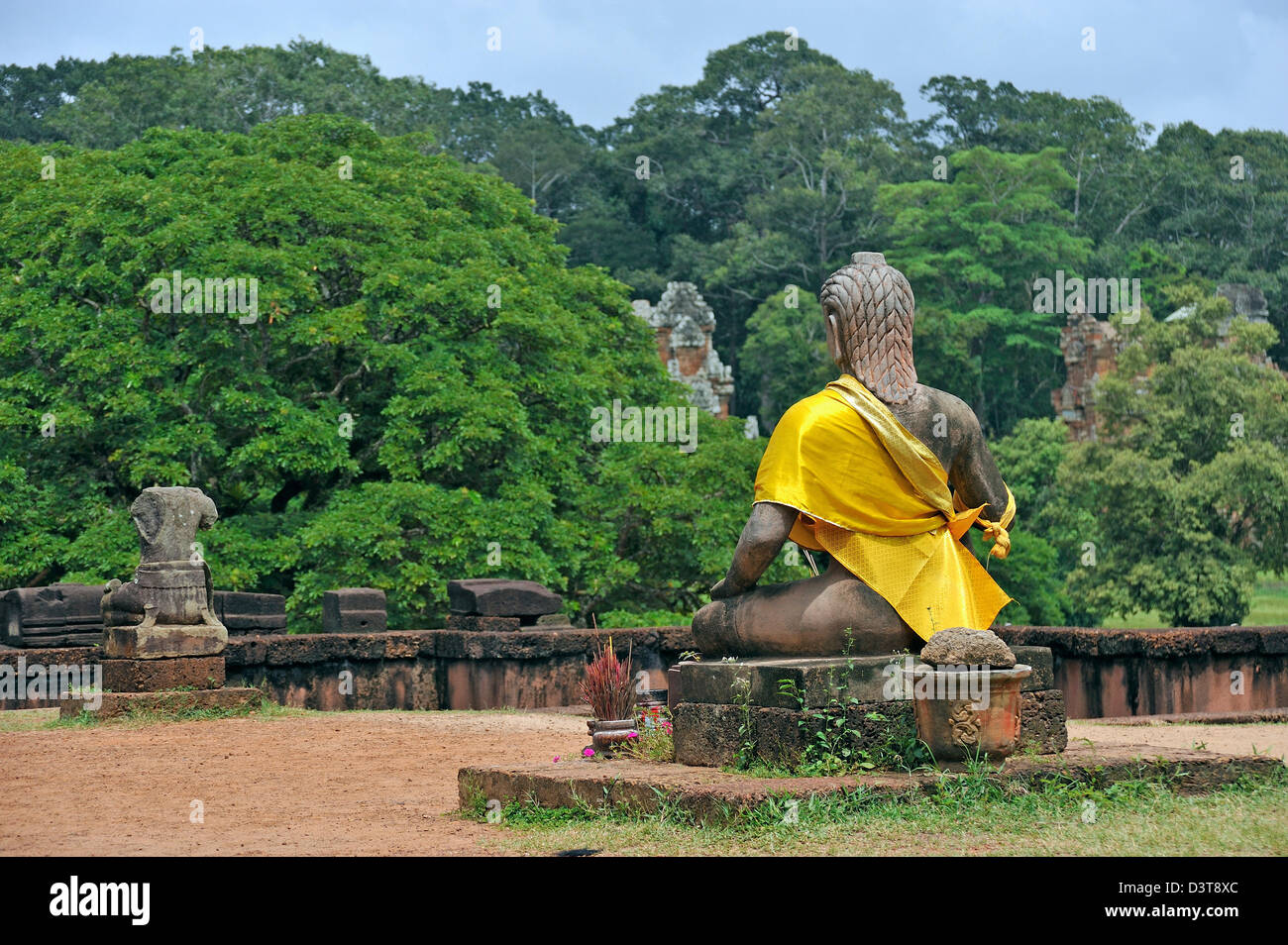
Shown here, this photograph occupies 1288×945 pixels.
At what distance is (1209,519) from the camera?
1026 inches

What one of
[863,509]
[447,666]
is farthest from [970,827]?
[447,666]

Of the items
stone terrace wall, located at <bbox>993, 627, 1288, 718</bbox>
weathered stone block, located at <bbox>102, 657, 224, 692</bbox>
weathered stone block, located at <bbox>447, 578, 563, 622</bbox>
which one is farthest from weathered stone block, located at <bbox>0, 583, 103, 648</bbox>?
stone terrace wall, located at <bbox>993, 627, 1288, 718</bbox>

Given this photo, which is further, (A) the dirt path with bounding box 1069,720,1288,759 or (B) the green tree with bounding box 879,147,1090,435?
(B) the green tree with bounding box 879,147,1090,435

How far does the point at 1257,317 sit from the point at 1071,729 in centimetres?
3219

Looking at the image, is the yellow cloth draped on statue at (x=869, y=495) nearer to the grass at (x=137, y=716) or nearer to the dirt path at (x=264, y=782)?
the dirt path at (x=264, y=782)

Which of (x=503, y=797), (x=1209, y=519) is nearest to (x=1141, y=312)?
(x=1209, y=519)

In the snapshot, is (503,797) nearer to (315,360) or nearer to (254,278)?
(254,278)

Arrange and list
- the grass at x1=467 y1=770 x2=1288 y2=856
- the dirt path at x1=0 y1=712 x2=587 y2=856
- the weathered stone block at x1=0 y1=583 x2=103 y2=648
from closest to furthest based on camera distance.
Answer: the grass at x1=467 y1=770 x2=1288 y2=856
the dirt path at x1=0 y1=712 x2=587 y2=856
the weathered stone block at x1=0 y1=583 x2=103 y2=648

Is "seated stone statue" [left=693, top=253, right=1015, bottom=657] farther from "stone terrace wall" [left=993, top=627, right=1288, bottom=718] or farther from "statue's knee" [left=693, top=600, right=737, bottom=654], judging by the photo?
"stone terrace wall" [left=993, top=627, right=1288, bottom=718]

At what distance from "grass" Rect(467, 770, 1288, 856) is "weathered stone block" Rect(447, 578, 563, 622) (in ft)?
27.9

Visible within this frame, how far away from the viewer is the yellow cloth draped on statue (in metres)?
6.92

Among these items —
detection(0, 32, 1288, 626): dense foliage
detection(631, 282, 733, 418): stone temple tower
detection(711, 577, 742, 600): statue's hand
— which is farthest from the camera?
detection(631, 282, 733, 418): stone temple tower

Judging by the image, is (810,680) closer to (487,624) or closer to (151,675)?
(151,675)

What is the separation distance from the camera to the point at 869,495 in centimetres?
696
